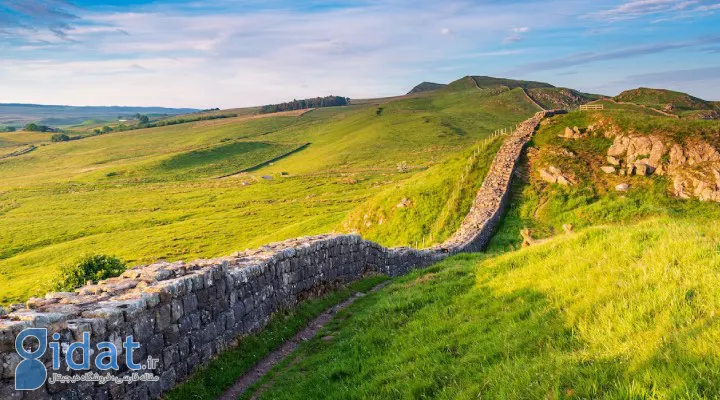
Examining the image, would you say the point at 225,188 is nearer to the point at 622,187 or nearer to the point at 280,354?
the point at 622,187

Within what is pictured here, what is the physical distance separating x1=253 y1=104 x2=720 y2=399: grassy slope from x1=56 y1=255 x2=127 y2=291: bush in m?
27.2

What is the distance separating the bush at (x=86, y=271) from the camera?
3606 centimetres

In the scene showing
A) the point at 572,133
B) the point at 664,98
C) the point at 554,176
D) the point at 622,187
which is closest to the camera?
the point at 622,187

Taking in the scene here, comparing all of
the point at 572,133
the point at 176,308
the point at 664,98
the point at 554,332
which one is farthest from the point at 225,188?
the point at 554,332

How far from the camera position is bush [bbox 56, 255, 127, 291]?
36.1m

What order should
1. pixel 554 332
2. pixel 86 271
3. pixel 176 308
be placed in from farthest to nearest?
pixel 86 271 < pixel 176 308 < pixel 554 332

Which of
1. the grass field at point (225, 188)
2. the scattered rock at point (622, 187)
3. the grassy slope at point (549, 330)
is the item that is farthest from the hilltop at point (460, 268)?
the grass field at point (225, 188)

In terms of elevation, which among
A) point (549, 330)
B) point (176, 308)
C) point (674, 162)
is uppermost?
point (674, 162)

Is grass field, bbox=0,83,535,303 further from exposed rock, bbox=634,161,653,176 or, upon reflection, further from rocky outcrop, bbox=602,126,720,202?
exposed rock, bbox=634,161,653,176

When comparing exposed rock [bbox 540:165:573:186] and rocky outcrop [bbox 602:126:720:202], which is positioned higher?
rocky outcrop [bbox 602:126:720:202]

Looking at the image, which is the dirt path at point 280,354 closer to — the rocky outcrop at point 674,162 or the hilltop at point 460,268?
the hilltop at point 460,268

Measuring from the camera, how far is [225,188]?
11438cm

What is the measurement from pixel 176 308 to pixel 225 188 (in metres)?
106

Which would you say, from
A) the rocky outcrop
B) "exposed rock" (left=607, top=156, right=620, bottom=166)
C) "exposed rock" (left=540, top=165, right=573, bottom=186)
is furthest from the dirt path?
"exposed rock" (left=607, top=156, right=620, bottom=166)
